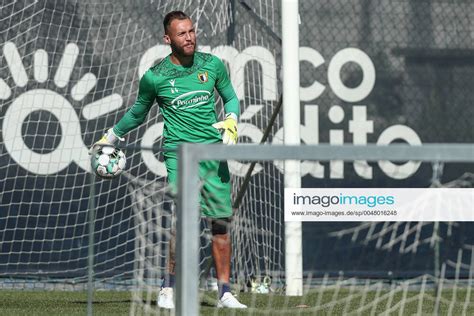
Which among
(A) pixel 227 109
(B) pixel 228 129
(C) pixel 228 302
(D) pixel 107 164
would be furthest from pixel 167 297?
(A) pixel 227 109

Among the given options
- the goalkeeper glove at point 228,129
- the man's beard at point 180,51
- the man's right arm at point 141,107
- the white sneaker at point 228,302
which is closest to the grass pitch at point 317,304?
the white sneaker at point 228,302

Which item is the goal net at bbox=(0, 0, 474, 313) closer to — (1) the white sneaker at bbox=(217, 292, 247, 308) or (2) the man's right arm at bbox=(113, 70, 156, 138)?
(2) the man's right arm at bbox=(113, 70, 156, 138)

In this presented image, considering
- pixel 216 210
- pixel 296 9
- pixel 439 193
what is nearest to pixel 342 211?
pixel 296 9

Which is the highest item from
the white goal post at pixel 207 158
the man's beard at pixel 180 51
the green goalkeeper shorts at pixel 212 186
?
the man's beard at pixel 180 51

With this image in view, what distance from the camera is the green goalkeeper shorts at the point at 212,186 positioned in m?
5.50

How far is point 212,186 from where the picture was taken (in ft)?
20.2

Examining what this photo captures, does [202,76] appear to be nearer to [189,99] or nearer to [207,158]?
[189,99]

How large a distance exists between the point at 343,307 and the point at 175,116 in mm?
1576

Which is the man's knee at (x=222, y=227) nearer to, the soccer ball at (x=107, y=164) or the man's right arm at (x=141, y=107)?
the soccer ball at (x=107, y=164)

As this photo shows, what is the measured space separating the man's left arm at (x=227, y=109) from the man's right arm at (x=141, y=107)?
412mm

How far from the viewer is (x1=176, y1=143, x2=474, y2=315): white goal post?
442cm

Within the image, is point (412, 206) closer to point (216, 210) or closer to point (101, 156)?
point (216, 210)

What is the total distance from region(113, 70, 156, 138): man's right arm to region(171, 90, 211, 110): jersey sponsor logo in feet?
0.56

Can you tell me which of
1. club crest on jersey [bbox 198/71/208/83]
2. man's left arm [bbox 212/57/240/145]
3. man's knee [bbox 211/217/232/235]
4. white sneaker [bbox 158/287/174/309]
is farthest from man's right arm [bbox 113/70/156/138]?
white sneaker [bbox 158/287/174/309]
